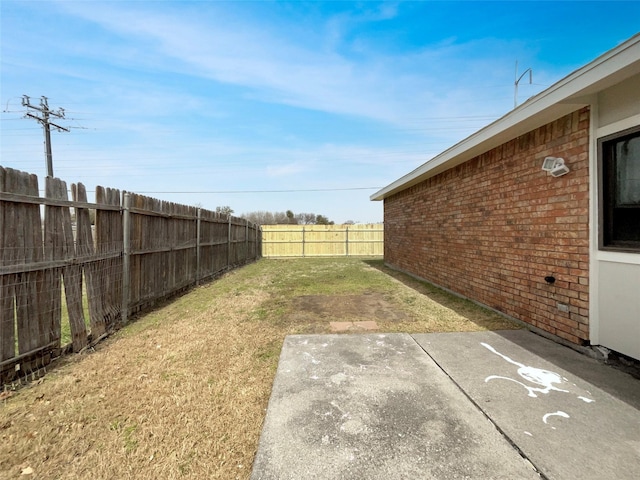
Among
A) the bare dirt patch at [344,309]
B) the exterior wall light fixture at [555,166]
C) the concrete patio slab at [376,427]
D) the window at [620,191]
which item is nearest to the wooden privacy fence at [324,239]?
the bare dirt patch at [344,309]

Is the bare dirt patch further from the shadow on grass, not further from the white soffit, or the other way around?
the white soffit

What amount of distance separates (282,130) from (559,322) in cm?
1549

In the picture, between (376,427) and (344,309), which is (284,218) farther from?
(376,427)

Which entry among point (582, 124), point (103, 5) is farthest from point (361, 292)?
point (103, 5)

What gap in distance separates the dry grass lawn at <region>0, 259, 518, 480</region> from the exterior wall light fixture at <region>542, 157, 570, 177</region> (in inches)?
83.7

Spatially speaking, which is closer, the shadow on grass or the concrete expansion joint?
the concrete expansion joint

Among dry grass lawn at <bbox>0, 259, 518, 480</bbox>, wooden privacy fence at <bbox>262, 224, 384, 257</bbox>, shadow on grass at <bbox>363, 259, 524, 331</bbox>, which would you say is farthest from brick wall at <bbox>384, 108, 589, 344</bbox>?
wooden privacy fence at <bbox>262, 224, 384, 257</bbox>

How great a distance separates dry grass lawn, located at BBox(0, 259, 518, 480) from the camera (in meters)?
1.73

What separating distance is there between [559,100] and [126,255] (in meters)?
5.81

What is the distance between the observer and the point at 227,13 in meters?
6.10

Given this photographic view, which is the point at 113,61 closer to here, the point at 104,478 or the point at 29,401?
the point at 29,401

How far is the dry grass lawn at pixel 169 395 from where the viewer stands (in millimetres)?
1733

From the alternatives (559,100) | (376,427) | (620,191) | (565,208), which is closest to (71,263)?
(376,427)

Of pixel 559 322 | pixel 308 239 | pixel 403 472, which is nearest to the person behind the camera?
pixel 403 472
